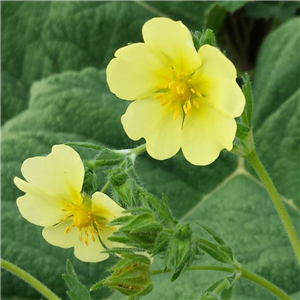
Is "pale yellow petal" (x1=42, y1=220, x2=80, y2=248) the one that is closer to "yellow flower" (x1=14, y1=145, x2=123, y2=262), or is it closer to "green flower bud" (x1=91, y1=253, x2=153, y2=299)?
"yellow flower" (x1=14, y1=145, x2=123, y2=262)

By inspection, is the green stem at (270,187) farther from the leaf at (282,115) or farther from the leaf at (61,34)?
the leaf at (61,34)

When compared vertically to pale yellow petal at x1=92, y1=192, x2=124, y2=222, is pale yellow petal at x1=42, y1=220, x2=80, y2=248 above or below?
below

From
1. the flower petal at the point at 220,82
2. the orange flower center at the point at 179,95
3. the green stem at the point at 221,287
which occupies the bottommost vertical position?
the green stem at the point at 221,287

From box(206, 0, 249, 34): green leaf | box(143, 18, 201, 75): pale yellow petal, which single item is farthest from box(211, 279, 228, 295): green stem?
box(206, 0, 249, 34): green leaf

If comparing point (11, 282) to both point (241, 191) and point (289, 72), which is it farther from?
point (289, 72)

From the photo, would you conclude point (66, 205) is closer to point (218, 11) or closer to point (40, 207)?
point (40, 207)

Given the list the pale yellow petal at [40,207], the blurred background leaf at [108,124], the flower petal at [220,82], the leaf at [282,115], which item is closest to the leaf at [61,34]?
the blurred background leaf at [108,124]

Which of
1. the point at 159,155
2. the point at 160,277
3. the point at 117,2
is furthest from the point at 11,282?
the point at 117,2
